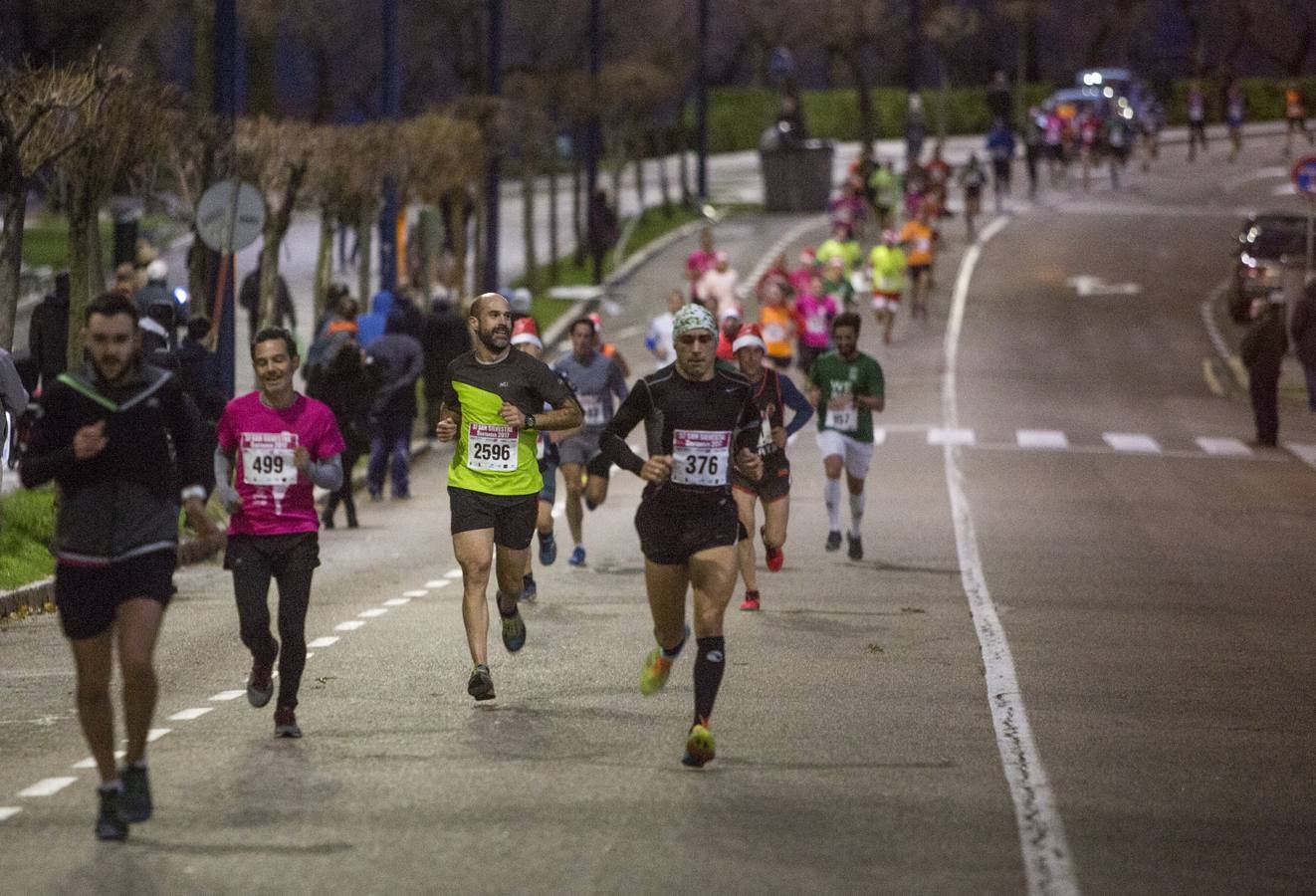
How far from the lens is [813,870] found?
26.9 feet

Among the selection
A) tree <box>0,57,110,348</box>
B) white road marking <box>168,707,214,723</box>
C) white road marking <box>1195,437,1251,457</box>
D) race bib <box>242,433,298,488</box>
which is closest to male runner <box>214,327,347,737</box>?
race bib <box>242,433,298,488</box>

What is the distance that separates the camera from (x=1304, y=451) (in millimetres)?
29062

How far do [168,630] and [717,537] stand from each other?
17.7 feet

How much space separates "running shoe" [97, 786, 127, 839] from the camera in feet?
28.0

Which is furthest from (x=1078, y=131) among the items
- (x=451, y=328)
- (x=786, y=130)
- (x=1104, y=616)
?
(x=1104, y=616)

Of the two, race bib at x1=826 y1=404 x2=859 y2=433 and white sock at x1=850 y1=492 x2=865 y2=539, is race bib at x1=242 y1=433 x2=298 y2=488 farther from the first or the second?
white sock at x1=850 y1=492 x2=865 y2=539

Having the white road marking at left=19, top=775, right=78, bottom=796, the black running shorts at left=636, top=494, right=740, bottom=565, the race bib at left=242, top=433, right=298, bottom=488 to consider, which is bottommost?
the white road marking at left=19, top=775, right=78, bottom=796

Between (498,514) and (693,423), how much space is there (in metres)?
1.89

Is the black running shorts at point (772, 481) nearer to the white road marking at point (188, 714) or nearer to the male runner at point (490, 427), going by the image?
the male runner at point (490, 427)

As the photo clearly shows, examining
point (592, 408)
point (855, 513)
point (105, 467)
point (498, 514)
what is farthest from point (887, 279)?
point (105, 467)

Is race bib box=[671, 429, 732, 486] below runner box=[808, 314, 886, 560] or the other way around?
the other way around

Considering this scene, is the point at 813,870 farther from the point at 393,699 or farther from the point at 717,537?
the point at 393,699

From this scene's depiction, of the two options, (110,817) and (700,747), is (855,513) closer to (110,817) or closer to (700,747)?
(700,747)

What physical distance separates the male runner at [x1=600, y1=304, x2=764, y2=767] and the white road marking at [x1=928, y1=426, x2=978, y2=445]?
1873 centimetres
